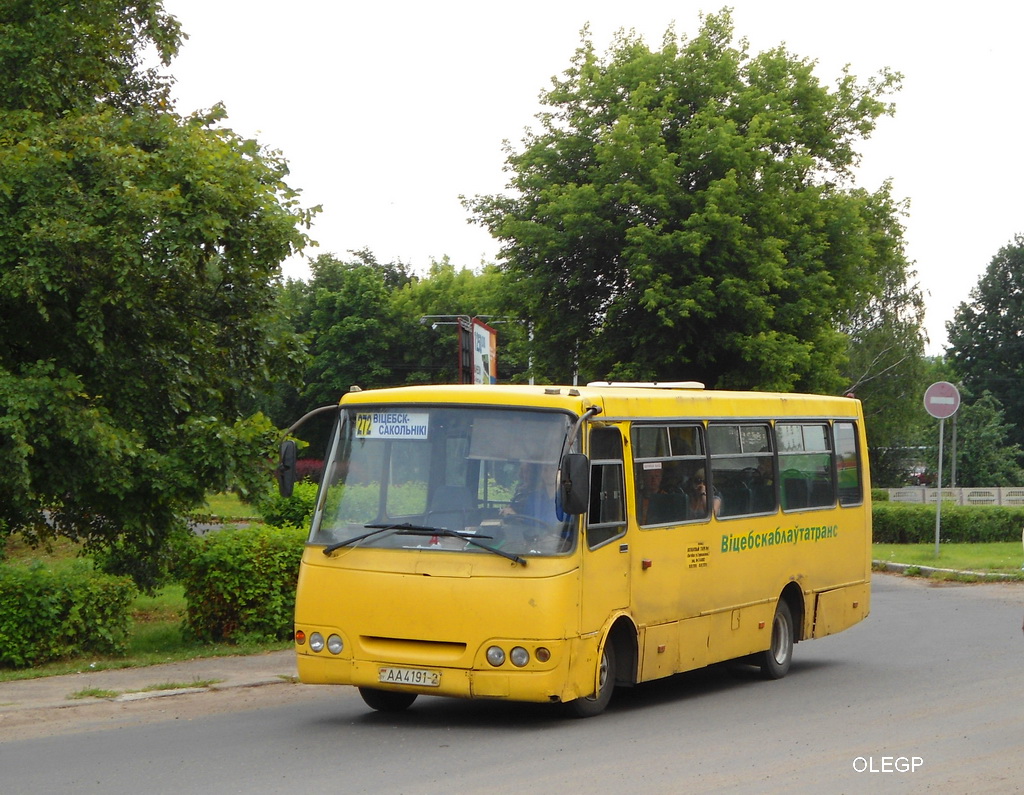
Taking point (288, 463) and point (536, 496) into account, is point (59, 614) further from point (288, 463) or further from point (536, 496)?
point (536, 496)

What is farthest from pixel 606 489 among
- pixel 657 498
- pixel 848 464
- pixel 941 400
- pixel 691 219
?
pixel 691 219

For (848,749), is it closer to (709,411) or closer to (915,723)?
(915,723)

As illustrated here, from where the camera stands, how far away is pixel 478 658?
1010 centimetres

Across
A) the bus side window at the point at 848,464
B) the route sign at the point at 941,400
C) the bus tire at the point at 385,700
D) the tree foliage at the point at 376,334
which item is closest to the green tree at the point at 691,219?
the route sign at the point at 941,400

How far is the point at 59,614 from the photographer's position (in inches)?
540

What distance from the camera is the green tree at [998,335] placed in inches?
3669

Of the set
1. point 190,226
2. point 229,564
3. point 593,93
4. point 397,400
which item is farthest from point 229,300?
point 593,93

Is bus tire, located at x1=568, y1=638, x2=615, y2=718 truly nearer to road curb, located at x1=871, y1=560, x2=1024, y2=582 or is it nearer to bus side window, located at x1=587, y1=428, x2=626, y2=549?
bus side window, located at x1=587, y1=428, x2=626, y2=549

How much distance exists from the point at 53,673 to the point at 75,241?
4411 mm

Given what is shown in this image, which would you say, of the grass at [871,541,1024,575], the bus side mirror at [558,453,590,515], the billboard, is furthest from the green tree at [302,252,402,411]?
the bus side mirror at [558,453,590,515]

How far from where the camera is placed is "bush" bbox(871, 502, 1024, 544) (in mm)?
33281

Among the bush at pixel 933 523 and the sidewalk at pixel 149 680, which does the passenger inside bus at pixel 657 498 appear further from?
the bush at pixel 933 523

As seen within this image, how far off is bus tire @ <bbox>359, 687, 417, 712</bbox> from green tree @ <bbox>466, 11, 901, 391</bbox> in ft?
87.1

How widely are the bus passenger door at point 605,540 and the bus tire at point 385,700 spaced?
5.98 ft
